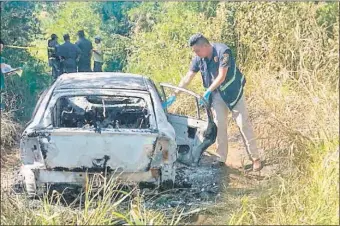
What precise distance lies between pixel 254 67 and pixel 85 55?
2609 mm

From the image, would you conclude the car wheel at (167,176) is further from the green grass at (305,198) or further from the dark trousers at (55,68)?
the dark trousers at (55,68)

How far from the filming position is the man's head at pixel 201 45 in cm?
568

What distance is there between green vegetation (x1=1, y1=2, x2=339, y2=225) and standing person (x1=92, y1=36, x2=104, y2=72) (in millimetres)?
385

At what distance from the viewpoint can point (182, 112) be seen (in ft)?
23.3

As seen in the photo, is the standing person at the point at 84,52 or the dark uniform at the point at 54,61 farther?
the standing person at the point at 84,52

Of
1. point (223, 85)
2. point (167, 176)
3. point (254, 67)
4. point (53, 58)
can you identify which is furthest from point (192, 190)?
point (53, 58)

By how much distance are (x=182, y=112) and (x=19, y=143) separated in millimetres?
2877

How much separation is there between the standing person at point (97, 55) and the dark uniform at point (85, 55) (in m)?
0.10

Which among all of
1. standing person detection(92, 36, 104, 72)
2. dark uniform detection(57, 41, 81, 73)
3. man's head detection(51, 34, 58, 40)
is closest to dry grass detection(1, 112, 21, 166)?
dark uniform detection(57, 41, 81, 73)

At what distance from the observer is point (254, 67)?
269 inches

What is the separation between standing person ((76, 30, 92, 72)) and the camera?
7.93m

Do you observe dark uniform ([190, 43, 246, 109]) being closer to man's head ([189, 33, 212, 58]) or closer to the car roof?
man's head ([189, 33, 212, 58])

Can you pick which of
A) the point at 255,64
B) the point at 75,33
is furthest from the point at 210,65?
the point at 75,33

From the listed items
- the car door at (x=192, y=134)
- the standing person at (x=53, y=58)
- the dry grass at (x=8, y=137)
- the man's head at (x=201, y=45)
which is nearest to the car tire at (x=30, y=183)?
the dry grass at (x=8, y=137)
